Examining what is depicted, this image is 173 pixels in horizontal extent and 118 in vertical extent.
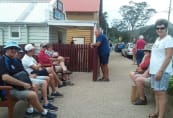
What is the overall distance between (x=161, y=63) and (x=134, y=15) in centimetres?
7427

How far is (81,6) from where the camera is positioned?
101ft

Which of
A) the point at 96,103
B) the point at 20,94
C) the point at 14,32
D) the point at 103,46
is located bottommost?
the point at 96,103

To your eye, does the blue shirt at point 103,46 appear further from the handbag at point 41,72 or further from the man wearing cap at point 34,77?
the man wearing cap at point 34,77

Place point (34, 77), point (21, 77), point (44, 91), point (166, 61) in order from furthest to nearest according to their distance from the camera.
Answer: point (34, 77) < point (44, 91) < point (21, 77) < point (166, 61)

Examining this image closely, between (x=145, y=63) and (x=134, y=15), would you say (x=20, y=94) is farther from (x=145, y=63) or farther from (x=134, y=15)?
(x=134, y=15)

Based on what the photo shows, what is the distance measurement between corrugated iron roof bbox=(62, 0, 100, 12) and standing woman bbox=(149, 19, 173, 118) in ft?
78.6

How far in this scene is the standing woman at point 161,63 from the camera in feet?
19.5

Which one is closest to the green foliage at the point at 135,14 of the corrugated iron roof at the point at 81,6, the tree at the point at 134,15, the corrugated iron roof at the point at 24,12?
the tree at the point at 134,15

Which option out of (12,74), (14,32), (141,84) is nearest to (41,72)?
(12,74)

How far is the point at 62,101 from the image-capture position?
8234mm

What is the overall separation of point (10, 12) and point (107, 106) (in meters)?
9.82

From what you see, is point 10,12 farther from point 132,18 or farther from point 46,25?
point 132,18

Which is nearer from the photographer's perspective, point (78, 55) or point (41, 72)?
point (41, 72)

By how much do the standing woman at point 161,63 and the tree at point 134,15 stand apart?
70.2 m
